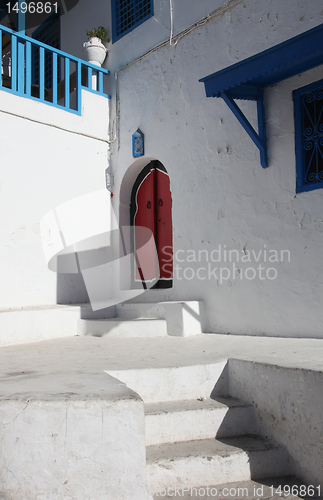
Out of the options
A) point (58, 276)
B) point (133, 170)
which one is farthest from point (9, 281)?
point (133, 170)

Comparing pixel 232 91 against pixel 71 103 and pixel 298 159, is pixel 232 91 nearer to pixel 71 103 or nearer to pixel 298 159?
pixel 298 159

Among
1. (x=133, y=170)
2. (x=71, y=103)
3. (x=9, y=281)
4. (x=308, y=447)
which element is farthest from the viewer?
(x=71, y=103)

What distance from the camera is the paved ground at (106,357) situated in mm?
2371

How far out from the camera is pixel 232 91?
4215 millimetres

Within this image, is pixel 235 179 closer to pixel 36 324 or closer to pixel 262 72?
pixel 262 72

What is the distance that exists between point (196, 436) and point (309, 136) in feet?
9.77

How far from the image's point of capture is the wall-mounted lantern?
5906mm

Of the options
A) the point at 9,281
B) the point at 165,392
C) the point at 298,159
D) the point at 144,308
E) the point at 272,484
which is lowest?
the point at 272,484

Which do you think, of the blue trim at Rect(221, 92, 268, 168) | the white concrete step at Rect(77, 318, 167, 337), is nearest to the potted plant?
the blue trim at Rect(221, 92, 268, 168)

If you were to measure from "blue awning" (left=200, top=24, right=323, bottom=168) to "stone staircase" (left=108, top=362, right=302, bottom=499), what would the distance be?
2.51m

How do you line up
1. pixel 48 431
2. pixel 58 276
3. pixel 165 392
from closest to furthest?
1. pixel 48 431
2. pixel 165 392
3. pixel 58 276

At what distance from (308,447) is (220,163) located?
3.24 meters

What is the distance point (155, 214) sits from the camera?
21.0 feet

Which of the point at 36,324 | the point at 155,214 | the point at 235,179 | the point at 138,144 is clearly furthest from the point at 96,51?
the point at 36,324
